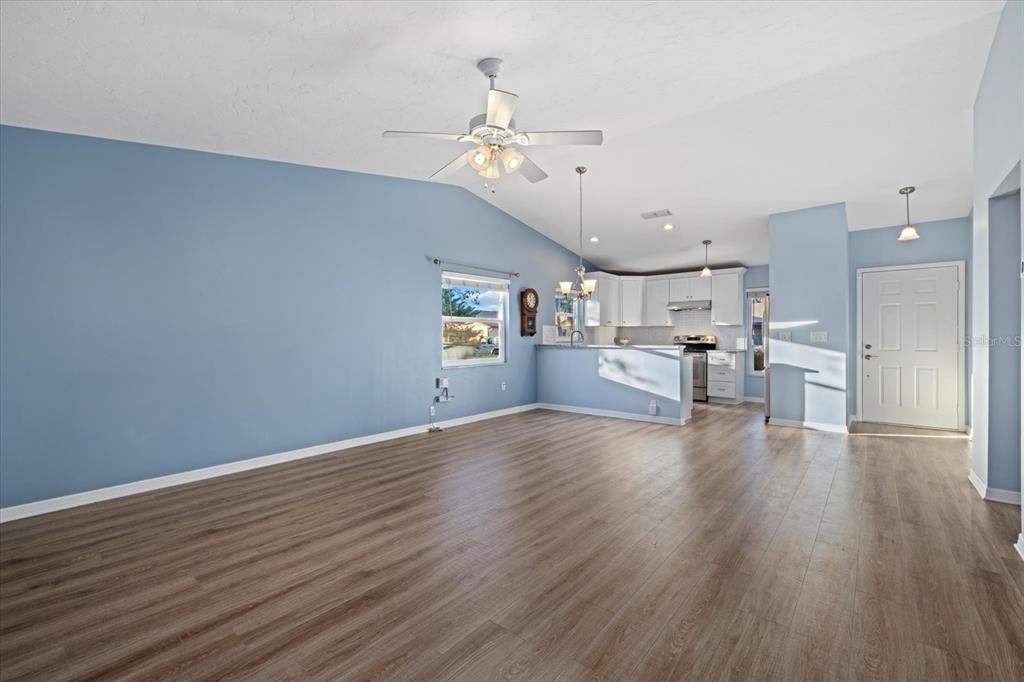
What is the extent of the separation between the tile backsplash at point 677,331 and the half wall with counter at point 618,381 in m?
1.91

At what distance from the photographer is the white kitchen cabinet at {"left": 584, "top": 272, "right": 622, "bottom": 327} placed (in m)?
8.35

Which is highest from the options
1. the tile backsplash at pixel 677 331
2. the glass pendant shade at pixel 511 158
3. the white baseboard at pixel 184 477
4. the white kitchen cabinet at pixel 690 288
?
the glass pendant shade at pixel 511 158

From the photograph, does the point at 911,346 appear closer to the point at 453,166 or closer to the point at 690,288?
the point at 690,288

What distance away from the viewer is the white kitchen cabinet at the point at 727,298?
7922 millimetres

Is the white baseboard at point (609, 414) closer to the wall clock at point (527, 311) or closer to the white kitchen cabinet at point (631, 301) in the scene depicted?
the wall clock at point (527, 311)


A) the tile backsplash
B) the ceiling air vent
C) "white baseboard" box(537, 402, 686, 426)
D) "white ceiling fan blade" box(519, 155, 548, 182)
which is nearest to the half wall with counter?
"white baseboard" box(537, 402, 686, 426)

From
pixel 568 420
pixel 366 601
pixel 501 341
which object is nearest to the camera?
pixel 366 601

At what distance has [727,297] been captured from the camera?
800 centimetres

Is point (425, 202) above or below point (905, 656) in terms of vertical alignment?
above

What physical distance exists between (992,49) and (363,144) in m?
4.52

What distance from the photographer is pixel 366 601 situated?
200 centimetres

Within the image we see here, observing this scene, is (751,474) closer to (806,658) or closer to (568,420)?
(806,658)

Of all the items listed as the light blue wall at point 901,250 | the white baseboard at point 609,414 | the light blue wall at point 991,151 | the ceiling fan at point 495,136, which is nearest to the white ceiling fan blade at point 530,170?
the ceiling fan at point 495,136

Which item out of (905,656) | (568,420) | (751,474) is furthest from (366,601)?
(568,420)
